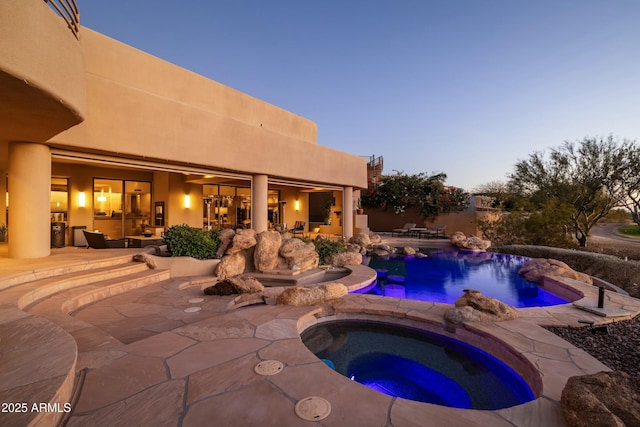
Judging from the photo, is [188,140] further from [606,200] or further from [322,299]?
[606,200]

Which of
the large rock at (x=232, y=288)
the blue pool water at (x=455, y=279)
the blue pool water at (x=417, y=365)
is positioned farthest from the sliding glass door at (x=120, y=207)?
the blue pool water at (x=417, y=365)

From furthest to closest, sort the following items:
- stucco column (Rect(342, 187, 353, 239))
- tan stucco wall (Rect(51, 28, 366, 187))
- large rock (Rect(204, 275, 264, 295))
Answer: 1. stucco column (Rect(342, 187, 353, 239))
2. tan stucco wall (Rect(51, 28, 366, 187))
3. large rock (Rect(204, 275, 264, 295))

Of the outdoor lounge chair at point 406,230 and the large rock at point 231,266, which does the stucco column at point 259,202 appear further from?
the outdoor lounge chair at point 406,230

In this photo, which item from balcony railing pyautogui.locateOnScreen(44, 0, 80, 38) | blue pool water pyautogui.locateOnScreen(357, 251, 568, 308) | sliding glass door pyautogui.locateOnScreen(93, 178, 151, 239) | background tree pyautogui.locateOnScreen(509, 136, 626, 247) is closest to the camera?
balcony railing pyautogui.locateOnScreen(44, 0, 80, 38)

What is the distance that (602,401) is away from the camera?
2418 mm

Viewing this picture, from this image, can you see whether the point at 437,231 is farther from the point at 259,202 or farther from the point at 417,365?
the point at 417,365

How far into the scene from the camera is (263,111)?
47.3 feet

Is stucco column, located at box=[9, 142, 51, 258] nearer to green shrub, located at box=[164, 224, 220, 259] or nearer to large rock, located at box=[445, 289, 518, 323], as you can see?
green shrub, located at box=[164, 224, 220, 259]

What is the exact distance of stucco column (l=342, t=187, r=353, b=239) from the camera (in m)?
17.0

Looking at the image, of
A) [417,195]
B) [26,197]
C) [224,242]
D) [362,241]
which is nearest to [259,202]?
[224,242]

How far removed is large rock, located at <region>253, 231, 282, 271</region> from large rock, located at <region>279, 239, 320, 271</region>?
0.24 m

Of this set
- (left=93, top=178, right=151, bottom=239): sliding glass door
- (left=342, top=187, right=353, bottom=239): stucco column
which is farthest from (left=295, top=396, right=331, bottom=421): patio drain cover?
(left=342, top=187, right=353, bottom=239): stucco column

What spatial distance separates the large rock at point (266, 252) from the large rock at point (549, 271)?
8.14 m

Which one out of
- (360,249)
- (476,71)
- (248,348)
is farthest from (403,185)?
(248,348)
